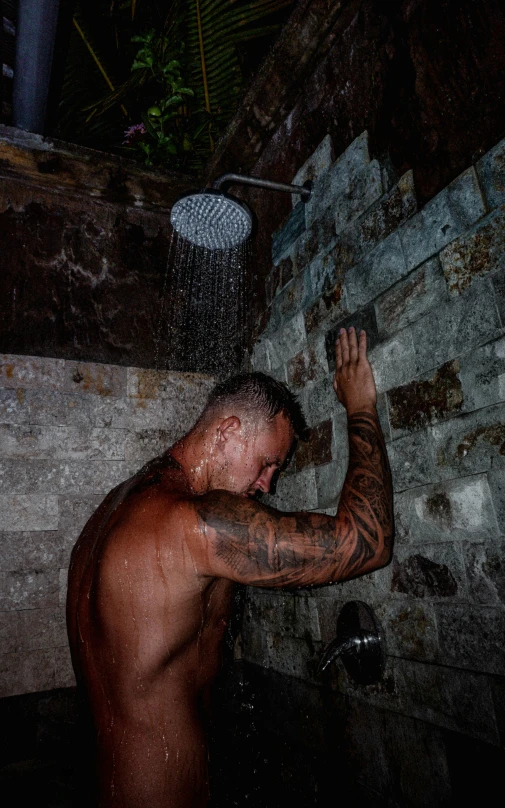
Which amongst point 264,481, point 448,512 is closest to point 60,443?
point 264,481

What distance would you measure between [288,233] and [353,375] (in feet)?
4.74

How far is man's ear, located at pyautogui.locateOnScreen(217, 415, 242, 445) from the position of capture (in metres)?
2.16

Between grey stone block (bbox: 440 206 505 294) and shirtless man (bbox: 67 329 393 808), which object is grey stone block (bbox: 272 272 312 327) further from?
shirtless man (bbox: 67 329 393 808)

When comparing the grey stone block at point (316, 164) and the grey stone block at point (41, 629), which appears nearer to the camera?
the grey stone block at point (316, 164)

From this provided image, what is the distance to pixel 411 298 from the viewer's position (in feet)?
6.61

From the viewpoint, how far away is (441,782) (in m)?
1.64

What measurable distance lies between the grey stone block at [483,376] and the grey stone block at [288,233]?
1.72 metres

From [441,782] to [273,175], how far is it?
3690 mm

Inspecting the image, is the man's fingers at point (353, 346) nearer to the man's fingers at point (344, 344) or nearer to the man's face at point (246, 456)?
the man's fingers at point (344, 344)

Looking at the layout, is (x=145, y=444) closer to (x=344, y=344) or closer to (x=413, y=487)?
(x=344, y=344)

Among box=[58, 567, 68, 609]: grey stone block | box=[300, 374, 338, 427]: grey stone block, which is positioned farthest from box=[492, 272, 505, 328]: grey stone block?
box=[58, 567, 68, 609]: grey stone block

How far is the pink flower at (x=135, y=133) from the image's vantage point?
15.0 ft

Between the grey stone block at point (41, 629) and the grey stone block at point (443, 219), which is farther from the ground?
the grey stone block at point (443, 219)

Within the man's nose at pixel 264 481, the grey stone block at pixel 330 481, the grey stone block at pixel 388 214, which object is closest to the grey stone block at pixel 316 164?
the grey stone block at pixel 388 214
